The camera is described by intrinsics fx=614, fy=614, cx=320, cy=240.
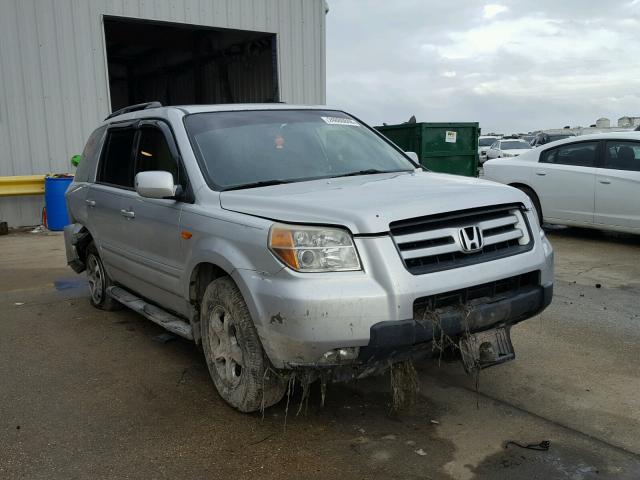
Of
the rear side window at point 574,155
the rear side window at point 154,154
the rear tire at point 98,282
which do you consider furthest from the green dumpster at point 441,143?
the rear side window at point 154,154

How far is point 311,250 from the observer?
3045 mm

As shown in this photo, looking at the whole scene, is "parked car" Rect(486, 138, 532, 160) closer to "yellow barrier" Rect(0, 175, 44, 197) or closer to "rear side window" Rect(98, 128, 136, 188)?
"yellow barrier" Rect(0, 175, 44, 197)

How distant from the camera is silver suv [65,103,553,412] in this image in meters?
2.99

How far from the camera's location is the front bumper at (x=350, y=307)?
2.94 metres

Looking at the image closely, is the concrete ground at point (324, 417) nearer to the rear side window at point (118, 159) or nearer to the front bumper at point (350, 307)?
the front bumper at point (350, 307)

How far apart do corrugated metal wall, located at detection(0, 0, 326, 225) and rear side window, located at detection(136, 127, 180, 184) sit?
8.02 metres

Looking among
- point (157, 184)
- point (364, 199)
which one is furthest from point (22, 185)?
point (364, 199)

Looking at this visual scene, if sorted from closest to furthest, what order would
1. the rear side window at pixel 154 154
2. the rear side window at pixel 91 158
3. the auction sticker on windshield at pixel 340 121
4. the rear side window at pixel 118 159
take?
the rear side window at pixel 154 154
the auction sticker on windshield at pixel 340 121
the rear side window at pixel 118 159
the rear side window at pixel 91 158

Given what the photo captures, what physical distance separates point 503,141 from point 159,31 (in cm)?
1593

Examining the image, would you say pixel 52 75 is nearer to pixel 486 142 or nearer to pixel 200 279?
pixel 200 279

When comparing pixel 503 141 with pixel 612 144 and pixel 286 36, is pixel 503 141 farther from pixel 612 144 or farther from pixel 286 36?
pixel 612 144

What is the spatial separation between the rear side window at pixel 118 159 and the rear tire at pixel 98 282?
81cm

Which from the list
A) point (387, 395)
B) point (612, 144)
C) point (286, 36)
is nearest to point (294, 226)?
point (387, 395)

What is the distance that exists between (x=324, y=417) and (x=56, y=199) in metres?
9.41
